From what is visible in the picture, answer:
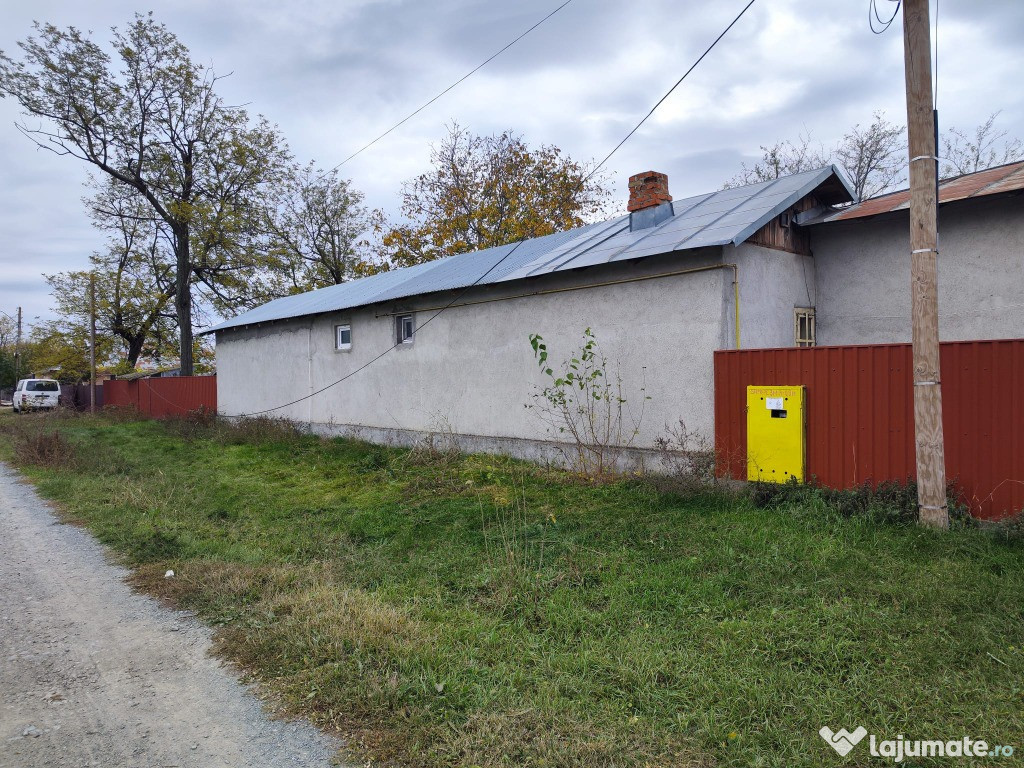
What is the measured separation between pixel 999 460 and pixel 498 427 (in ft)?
23.3

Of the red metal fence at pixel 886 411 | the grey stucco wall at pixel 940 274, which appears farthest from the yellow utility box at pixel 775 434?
the grey stucco wall at pixel 940 274

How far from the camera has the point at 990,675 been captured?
3.26 metres

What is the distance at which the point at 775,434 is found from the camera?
7.06m

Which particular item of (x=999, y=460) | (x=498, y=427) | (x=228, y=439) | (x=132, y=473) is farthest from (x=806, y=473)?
(x=228, y=439)

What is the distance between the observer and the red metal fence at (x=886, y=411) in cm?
559

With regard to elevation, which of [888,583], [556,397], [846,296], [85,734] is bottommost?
[85,734]

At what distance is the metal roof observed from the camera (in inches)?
327

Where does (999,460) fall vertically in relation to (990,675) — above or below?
above

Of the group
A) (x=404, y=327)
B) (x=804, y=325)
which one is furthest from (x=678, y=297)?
(x=404, y=327)

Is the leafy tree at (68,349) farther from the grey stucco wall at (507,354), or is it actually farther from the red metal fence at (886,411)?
the red metal fence at (886,411)

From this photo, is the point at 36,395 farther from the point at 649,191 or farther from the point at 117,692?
the point at 117,692

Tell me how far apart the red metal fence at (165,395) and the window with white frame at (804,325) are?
1886 cm

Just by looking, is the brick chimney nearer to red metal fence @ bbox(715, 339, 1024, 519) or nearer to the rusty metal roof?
the rusty metal roof

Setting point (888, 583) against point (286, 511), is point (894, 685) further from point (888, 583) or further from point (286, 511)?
point (286, 511)
